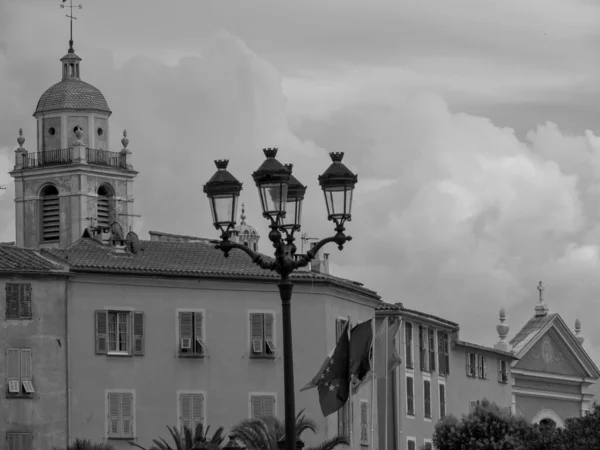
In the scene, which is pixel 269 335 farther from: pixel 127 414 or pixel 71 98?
pixel 71 98

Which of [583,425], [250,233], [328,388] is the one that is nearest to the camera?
[328,388]

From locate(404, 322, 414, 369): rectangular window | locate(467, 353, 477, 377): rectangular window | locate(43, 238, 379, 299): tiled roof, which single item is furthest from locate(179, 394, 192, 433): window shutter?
locate(467, 353, 477, 377): rectangular window

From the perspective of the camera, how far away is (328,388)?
51688 millimetres

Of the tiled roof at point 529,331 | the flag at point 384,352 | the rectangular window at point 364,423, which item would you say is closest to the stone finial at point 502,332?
the tiled roof at point 529,331

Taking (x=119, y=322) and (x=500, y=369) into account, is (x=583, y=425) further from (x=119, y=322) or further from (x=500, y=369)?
(x=500, y=369)

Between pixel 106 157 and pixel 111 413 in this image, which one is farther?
pixel 106 157

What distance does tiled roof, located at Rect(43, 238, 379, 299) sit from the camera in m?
83.8

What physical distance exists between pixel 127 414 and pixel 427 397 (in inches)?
772

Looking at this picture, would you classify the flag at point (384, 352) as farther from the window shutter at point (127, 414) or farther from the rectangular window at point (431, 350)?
the rectangular window at point (431, 350)

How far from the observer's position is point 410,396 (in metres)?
95.9

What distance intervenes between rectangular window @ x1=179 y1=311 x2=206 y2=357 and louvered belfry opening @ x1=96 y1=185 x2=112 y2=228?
5263 centimetres

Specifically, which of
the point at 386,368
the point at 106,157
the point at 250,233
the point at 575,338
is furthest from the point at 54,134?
the point at 386,368

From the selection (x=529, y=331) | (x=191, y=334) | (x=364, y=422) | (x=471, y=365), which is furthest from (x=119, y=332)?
(x=529, y=331)

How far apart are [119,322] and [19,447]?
19.6 feet
